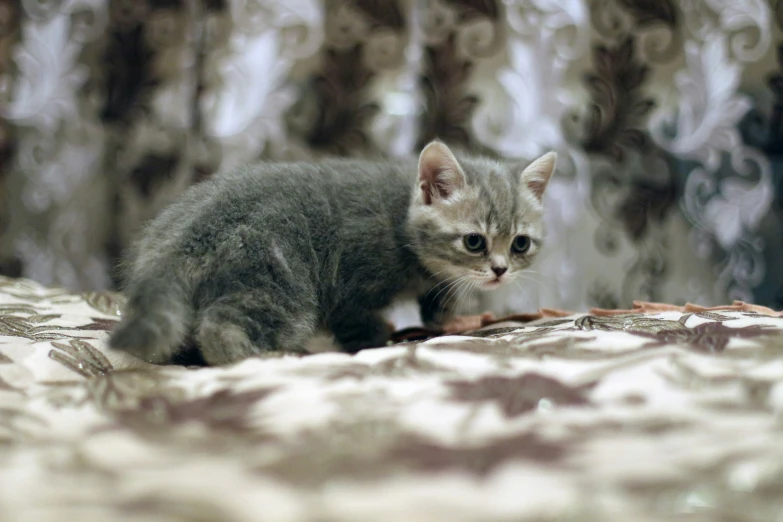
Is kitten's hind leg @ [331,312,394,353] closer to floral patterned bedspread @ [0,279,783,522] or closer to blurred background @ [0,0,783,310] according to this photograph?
floral patterned bedspread @ [0,279,783,522]

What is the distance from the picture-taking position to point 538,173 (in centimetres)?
144

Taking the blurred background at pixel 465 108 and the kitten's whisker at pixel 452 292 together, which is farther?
the blurred background at pixel 465 108

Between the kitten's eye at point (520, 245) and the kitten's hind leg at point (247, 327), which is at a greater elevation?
the kitten's eye at point (520, 245)

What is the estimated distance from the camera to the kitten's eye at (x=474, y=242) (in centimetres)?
133

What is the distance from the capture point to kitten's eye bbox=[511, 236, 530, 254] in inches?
54.6

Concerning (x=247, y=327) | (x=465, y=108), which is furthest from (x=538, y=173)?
(x=247, y=327)

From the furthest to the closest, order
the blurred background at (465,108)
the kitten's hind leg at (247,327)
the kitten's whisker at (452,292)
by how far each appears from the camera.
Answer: the blurred background at (465,108) → the kitten's whisker at (452,292) → the kitten's hind leg at (247,327)

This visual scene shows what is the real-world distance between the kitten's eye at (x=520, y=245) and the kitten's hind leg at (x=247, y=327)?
1.84 ft

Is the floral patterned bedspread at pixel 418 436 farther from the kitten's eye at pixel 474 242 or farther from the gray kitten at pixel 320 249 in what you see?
the kitten's eye at pixel 474 242

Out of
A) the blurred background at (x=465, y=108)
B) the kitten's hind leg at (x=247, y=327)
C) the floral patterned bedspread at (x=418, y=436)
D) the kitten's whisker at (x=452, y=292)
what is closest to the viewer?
the floral patterned bedspread at (x=418, y=436)

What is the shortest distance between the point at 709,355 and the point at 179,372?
2.40 ft

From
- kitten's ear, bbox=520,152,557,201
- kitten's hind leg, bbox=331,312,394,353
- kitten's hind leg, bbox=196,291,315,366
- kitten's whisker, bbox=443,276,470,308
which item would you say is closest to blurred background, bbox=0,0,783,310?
kitten's ear, bbox=520,152,557,201

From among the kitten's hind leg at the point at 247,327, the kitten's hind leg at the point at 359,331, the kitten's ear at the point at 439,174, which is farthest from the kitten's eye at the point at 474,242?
the kitten's hind leg at the point at 247,327

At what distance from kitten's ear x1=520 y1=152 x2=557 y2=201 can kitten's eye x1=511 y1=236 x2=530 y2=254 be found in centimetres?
14
